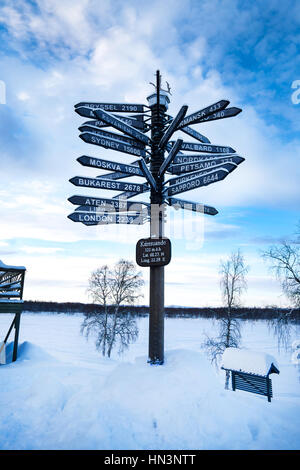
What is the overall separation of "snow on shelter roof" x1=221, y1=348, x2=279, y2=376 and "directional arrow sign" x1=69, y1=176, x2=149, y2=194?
5.27 metres

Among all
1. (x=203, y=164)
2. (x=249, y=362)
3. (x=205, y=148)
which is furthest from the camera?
(x=249, y=362)

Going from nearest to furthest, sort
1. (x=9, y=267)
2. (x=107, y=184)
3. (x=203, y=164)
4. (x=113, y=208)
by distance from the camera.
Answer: (x=107, y=184), (x=113, y=208), (x=203, y=164), (x=9, y=267)

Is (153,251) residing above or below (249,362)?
above

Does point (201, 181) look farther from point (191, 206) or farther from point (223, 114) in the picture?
point (223, 114)

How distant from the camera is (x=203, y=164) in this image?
17.6ft

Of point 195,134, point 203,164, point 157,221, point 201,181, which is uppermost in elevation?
point 195,134

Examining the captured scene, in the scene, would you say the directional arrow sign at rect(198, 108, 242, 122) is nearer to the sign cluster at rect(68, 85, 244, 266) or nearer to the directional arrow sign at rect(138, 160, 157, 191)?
the sign cluster at rect(68, 85, 244, 266)

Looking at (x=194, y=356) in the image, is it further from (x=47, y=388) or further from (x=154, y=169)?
(x=154, y=169)

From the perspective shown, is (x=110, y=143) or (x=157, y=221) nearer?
(x=110, y=143)

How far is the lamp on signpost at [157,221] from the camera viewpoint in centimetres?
485

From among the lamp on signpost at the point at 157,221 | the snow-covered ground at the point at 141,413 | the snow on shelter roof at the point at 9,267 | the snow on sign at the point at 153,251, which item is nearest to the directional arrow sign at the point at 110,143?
the lamp on signpost at the point at 157,221

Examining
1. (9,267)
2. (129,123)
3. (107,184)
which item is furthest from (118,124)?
(9,267)

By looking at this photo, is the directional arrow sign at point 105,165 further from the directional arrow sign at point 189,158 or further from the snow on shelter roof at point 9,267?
the snow on shelter roof at point 9,267

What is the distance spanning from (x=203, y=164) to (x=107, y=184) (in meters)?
2.00
